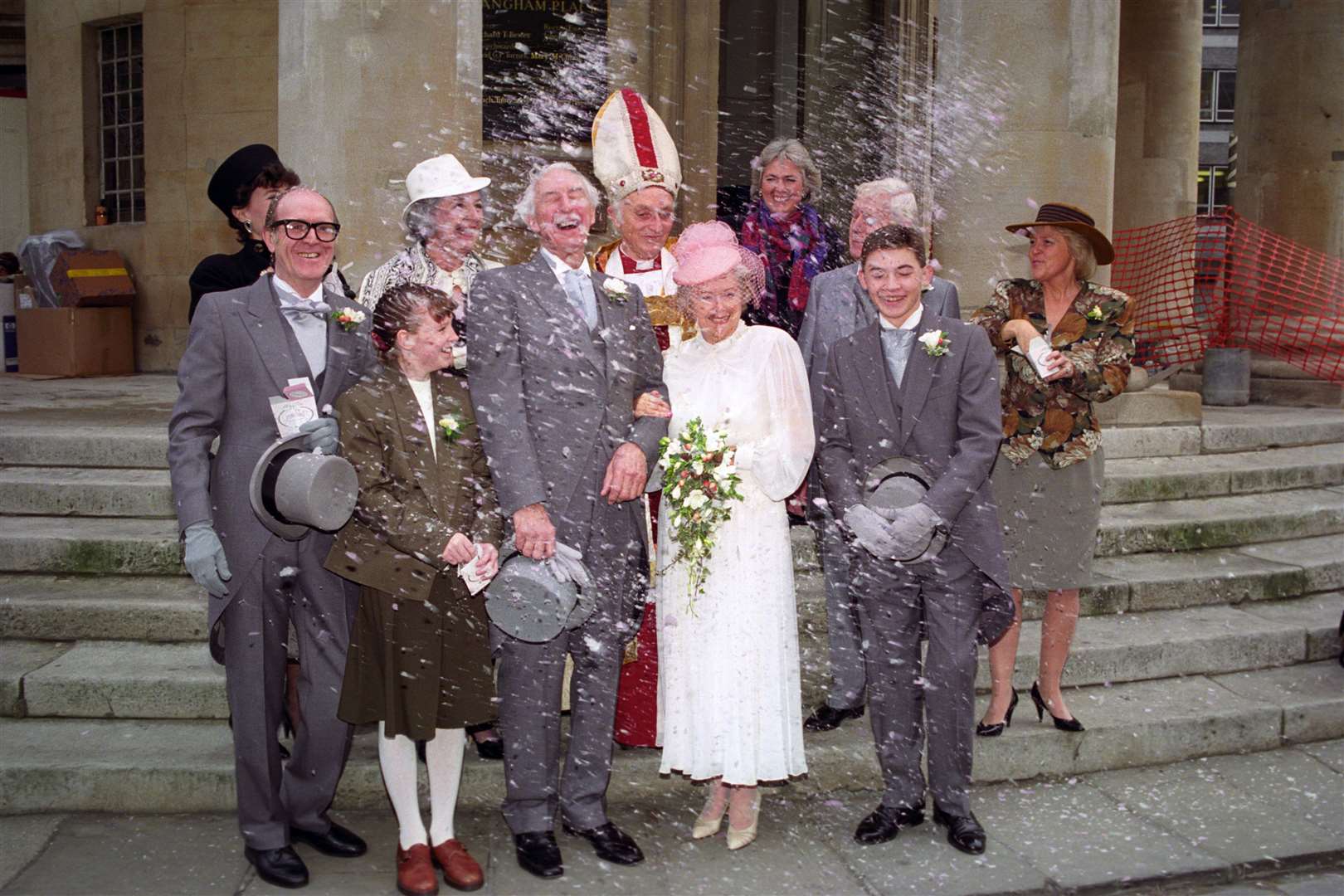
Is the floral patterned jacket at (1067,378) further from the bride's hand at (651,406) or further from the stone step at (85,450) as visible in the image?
the stone step at (85,450)

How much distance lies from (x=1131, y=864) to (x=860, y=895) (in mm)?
1009

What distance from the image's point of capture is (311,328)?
4.55 metres

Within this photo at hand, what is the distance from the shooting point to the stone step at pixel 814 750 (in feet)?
16.6

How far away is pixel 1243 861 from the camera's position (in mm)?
4762

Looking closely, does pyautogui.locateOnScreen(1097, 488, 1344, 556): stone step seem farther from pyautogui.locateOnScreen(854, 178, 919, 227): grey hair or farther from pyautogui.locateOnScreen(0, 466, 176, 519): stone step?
pyautogui.locateOnScreen(0, 466, 176, 519): stone step

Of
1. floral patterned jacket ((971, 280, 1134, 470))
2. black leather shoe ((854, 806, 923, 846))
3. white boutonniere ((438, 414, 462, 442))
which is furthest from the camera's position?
floral patterned jacket ((971, 280, 1134, 470))

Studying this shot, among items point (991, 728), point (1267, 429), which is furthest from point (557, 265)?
point (1267, 429)

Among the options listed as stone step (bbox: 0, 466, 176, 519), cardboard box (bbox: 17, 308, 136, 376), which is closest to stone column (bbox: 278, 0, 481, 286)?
stone step (bbox: 0, 466, 176, 519)

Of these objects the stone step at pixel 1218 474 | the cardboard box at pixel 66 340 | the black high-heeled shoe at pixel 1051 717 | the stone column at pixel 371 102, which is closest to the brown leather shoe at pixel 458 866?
the black high-heeled shoe at pixel 1051 717

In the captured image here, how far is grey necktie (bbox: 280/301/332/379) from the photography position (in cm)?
451

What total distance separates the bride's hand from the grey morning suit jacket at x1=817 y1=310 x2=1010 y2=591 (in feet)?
2.17

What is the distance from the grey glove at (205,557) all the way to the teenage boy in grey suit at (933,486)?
2.12 meters

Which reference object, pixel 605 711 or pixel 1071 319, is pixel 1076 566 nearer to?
pixel 1071 319

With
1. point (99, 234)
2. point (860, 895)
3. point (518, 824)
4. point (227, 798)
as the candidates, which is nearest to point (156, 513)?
point (227, 798)
